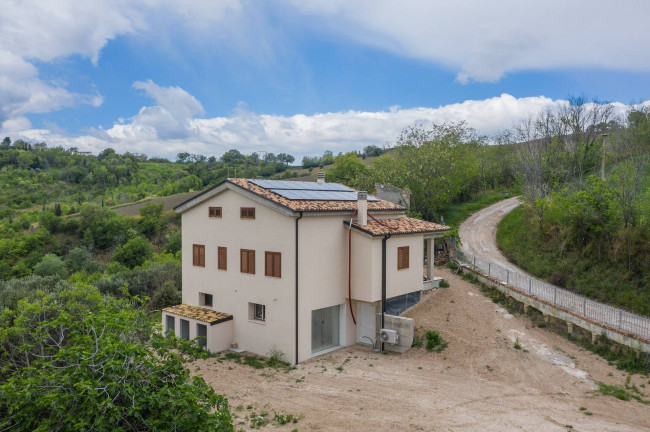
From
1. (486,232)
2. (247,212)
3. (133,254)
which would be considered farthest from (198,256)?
(133,254)

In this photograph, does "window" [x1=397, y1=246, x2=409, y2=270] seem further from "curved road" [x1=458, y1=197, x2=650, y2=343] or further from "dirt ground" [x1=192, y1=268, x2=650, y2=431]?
"curved road" [x1=458, y1=197, x2=650, y2=343]

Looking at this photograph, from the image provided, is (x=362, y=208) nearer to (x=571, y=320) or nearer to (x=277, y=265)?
(x=277, y=265)

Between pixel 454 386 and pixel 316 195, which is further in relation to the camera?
pixel 316 195

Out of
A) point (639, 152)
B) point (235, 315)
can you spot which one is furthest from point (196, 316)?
point (639, 152)

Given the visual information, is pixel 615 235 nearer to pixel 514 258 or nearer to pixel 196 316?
pixel 514 258

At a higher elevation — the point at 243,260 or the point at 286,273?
the point at 243,260

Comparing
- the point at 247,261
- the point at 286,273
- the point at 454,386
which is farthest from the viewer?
the point at 247,261

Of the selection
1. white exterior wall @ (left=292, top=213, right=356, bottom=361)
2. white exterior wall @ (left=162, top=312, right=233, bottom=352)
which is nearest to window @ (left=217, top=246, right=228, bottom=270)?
white exterior wall @ (left=162, top=312, right=233, bottom=352)
